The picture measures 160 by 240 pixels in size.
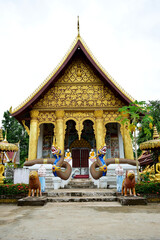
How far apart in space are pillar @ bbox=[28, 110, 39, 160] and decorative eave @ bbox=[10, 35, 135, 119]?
0.64 meters

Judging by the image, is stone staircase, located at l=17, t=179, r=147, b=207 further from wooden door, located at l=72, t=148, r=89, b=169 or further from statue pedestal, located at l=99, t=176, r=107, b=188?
wooden door, located at l=72, t=148, r=89, b=169

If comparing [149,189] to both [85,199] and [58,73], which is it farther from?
[58,73]

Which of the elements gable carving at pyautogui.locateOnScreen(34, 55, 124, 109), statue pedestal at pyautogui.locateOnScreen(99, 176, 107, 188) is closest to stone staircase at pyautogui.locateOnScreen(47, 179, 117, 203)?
statue pedestal at pyautogui.locateOnScreen(99, 176, 107, 188)

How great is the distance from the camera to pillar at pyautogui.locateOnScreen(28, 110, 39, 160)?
31.7ft

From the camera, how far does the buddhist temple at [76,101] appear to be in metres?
10.1

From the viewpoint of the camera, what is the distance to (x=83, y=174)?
39.6 ft

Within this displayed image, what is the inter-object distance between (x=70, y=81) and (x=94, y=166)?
18.4 ft

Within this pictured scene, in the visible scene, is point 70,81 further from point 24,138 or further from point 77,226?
point 24,138

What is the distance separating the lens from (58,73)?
10.2m

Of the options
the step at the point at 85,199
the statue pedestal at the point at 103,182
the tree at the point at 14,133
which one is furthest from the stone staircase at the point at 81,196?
the tree at the point at 14,133

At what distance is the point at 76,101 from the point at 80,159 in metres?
3.93

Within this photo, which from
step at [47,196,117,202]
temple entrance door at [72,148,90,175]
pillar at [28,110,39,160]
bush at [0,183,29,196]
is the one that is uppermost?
pillar at [28,110,39,160]

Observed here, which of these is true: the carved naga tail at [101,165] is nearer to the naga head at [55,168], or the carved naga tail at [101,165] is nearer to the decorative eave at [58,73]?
the naga head at [55,168]

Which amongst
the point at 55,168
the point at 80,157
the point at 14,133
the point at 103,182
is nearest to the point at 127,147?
the point at 103,182
